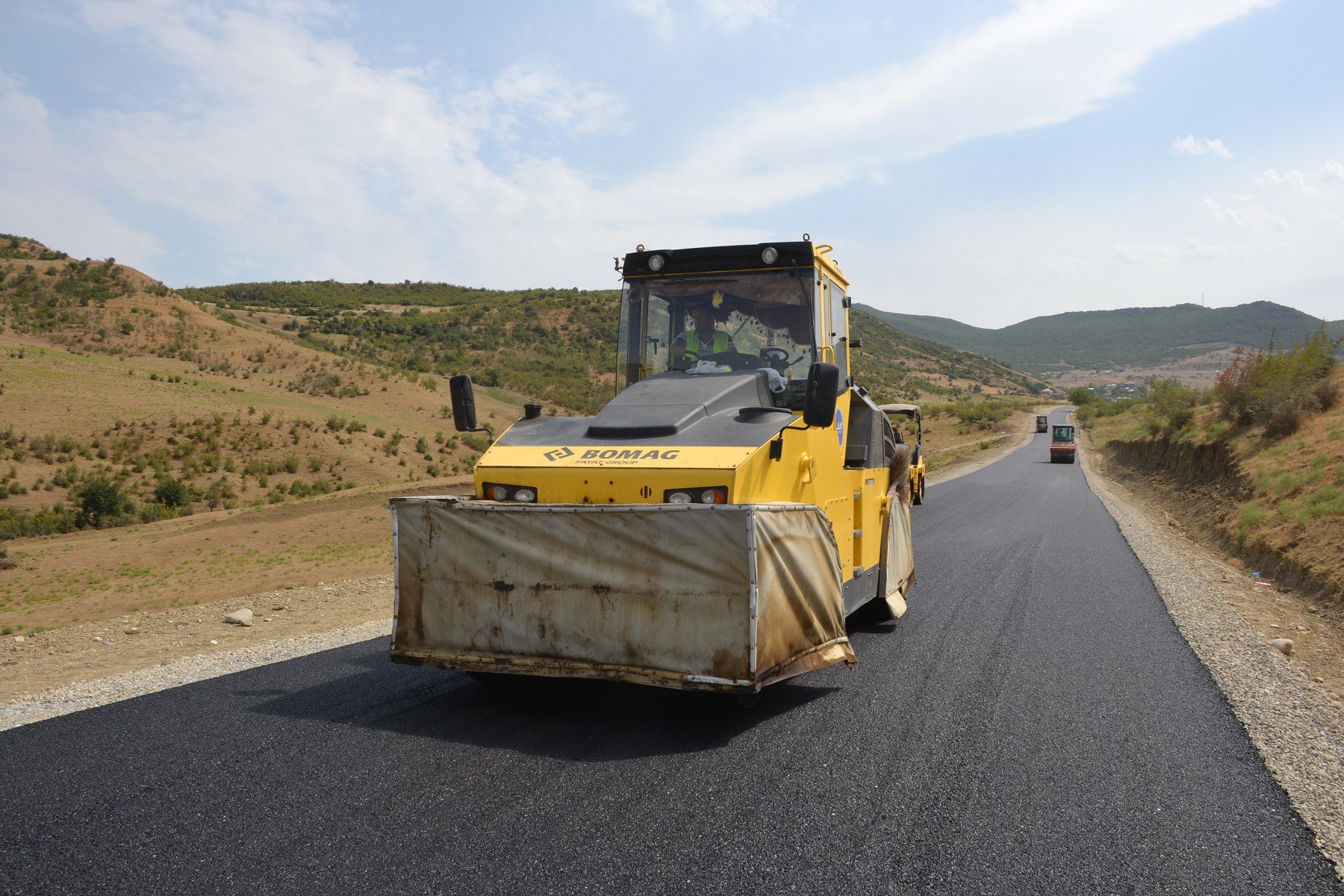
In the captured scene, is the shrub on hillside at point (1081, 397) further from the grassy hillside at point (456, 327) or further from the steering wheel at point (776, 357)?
the steering wheel at point (776, 357)

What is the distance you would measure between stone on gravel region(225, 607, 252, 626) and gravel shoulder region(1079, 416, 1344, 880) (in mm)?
9470

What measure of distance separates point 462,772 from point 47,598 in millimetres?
12957

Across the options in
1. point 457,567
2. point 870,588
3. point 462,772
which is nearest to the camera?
point 462,772

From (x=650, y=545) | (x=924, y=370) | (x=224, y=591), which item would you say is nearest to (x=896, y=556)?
(x=650, y=545)

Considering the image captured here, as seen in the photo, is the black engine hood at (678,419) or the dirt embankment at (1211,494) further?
the dirt embankment at (1211,494)

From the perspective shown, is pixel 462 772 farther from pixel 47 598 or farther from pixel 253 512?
pixel 253 512

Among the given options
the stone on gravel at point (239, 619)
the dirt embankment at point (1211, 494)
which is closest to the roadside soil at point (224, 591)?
the stone on gravel at point (239, 619)

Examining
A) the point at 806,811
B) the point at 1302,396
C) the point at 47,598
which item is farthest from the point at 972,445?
the point at 806,811

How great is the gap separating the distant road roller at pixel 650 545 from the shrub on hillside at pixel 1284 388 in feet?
70.3

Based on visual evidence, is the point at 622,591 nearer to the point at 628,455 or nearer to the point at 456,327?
the point at 628,455

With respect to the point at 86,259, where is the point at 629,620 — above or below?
below

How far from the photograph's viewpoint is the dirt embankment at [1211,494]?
12812 mm

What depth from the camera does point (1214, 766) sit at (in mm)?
4730

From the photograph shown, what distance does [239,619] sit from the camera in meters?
9.73
